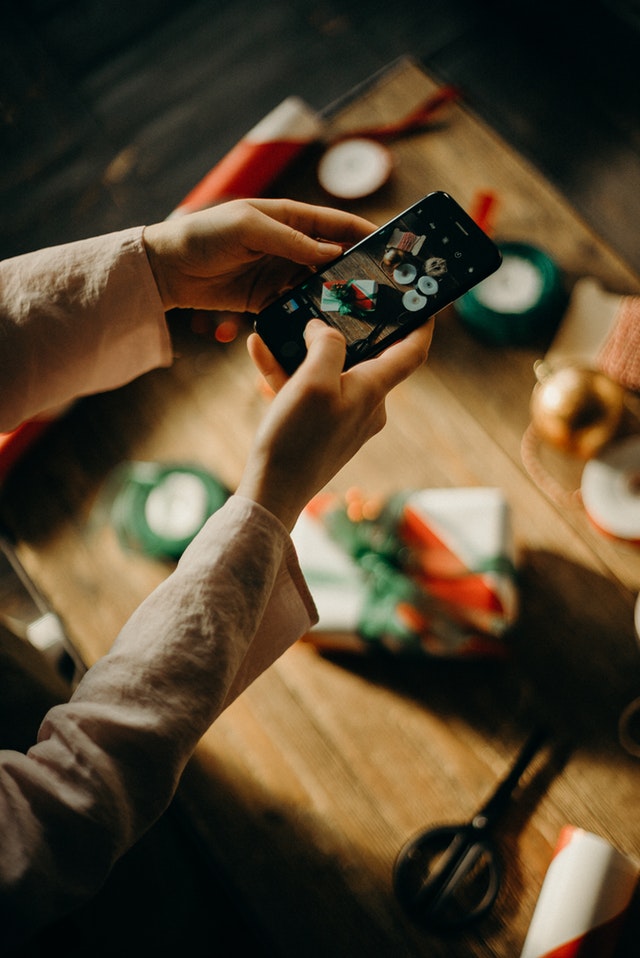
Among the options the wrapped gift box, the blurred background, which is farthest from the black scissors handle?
the blurred background

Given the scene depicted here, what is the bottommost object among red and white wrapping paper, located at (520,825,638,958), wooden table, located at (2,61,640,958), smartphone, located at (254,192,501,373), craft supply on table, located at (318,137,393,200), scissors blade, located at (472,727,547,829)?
red and white wrapping paper, located at (520,825,638,958)

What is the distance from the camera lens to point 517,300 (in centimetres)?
87

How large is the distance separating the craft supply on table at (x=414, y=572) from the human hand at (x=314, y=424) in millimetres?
208

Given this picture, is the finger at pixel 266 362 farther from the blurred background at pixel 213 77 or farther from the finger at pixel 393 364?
the blurred background at pixel 213 77

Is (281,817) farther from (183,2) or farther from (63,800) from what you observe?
(183,2)

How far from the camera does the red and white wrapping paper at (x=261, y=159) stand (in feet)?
3.16

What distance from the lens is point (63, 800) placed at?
45 cm

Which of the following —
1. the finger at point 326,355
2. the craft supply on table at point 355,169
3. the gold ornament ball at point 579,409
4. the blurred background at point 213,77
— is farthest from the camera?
the blurred background at point 213,77

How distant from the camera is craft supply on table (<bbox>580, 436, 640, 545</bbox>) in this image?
78cm

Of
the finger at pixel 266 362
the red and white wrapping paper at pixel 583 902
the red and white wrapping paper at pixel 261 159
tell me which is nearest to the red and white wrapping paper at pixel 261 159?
the red and white wrapping paper at pixel 261 159

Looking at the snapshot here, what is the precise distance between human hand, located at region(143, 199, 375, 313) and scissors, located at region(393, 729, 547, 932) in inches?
22.9

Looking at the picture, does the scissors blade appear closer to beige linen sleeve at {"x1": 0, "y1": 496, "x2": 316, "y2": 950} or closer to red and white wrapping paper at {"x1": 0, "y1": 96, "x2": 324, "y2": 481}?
beige linen sleeve at {"x1": 0, "y1": 496, "x2": 316, "y2": 950}

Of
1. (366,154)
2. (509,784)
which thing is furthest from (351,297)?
(509,784)

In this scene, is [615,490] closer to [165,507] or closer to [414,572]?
[414,572]
